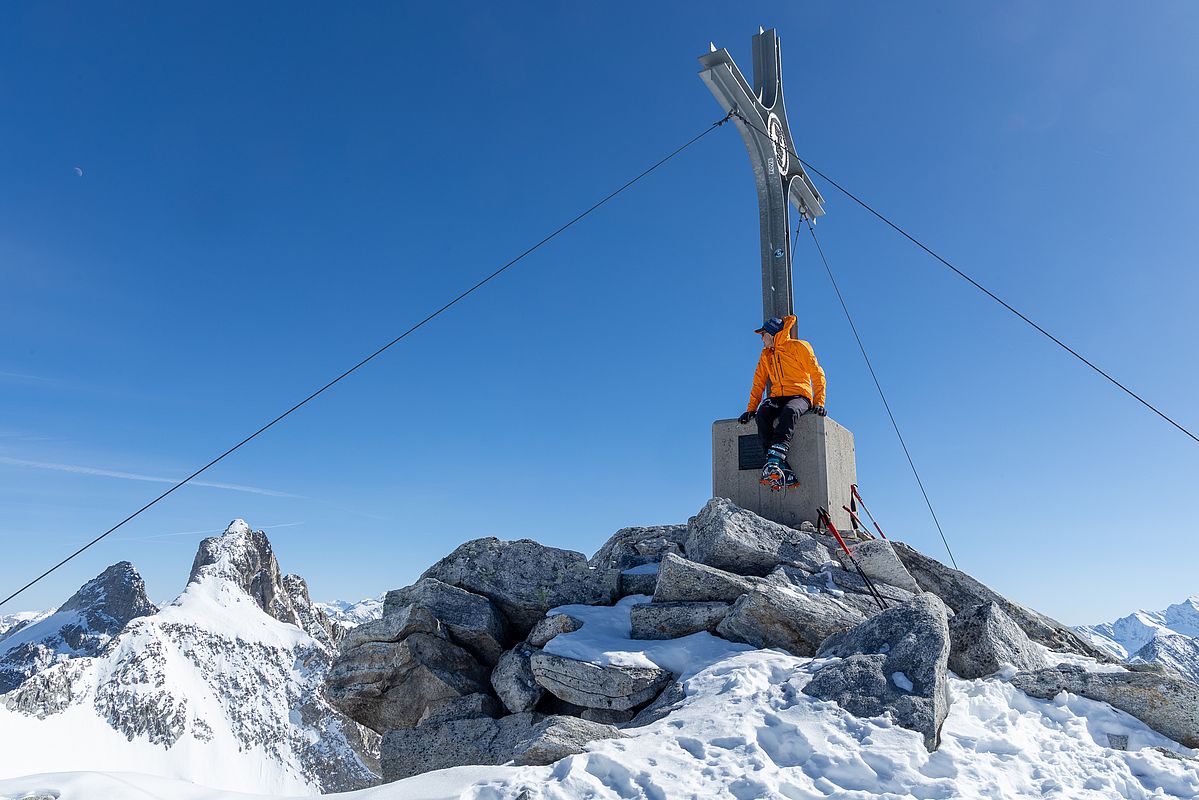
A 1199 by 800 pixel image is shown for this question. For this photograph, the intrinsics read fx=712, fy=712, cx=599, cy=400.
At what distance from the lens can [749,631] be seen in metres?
7.28

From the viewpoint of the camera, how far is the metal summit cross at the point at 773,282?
10.5 meters

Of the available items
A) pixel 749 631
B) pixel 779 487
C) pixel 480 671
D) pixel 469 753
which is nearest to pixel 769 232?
pixel 779 487

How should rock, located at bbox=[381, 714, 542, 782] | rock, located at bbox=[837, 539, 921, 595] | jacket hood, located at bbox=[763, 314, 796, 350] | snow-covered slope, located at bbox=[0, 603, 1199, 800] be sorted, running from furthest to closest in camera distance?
jacket hood, located at bbox=[763, 314, 796, 350] → rock, located at bbox=[837, 539, 921, 595] → rock, located at bbox=[381, 714, 542, 782] → snow-covered slope, located at bbox=[0, 603, 1199, 800]

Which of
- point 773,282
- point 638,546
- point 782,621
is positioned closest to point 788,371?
point 773,282

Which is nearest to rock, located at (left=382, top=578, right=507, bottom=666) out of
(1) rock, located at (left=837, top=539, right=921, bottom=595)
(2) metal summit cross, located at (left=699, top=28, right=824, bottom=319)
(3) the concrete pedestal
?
(3) the concrete pedestal

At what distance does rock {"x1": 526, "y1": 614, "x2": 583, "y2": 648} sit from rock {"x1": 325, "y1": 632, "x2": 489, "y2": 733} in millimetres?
1111

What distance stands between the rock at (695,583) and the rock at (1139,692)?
107 inches

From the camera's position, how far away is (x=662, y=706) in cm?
628

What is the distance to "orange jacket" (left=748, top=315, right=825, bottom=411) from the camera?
1066 cm

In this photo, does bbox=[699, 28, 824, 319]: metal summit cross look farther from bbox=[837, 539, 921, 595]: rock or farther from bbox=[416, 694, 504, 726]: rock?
bbox=[416, 694, 504, 726]: rock

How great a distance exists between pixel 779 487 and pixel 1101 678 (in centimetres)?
462

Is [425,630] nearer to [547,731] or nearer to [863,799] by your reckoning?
[547,731]

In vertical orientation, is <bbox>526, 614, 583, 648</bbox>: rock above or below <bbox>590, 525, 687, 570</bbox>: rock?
below

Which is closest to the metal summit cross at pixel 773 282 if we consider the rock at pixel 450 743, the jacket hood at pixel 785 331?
the jacket hood at pixel 785 331
